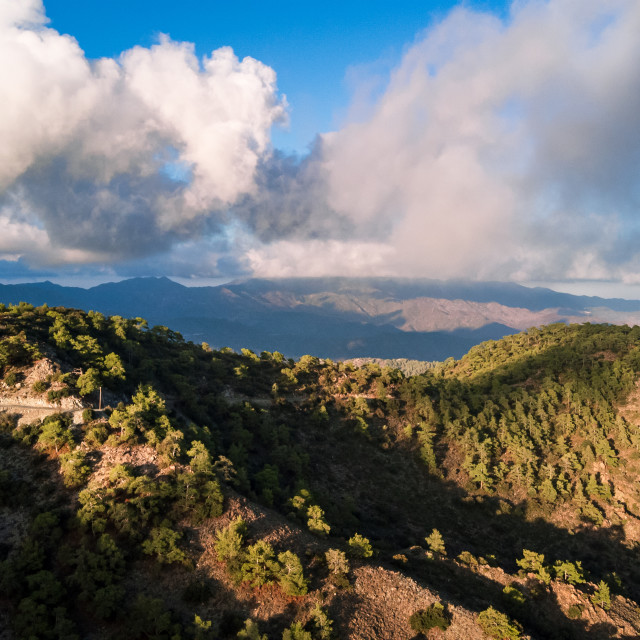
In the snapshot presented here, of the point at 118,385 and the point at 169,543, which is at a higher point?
the point at 118,385

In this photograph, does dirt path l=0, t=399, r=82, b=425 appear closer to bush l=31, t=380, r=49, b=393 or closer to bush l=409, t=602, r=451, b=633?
bush l=31, t=380, r=49, b=393

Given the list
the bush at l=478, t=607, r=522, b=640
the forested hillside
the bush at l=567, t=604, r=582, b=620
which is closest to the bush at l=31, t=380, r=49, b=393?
the forested hillside

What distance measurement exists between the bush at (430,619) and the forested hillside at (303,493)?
20 cm

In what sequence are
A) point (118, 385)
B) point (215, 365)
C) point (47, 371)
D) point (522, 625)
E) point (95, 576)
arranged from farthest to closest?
point (215, 365) < point (118, 385) < point (47, 371) < point (522, 625) < point (95, 576)

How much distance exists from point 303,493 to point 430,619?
20598 mm

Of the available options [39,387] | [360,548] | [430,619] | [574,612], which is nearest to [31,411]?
[39,387]

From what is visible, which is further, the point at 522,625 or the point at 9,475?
the point at 9,475

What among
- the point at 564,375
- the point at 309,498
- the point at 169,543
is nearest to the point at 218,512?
the point at 169,543

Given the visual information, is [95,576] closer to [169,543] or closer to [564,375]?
[169,543]

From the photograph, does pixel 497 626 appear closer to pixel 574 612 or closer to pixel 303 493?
pixel 574 612

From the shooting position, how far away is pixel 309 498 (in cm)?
4866

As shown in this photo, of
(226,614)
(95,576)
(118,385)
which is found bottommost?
(226,614)

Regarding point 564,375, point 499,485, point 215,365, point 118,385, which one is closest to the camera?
point 118,385

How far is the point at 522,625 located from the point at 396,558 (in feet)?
38.8
